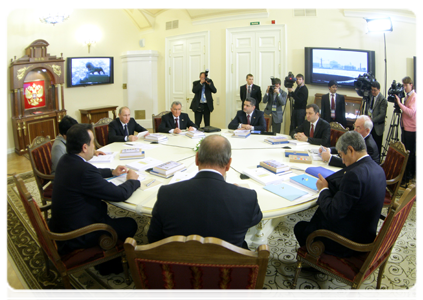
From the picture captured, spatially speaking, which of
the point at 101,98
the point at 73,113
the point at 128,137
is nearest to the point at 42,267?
the point at 128,137

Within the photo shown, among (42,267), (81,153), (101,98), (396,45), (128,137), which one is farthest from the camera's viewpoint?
(101,98)

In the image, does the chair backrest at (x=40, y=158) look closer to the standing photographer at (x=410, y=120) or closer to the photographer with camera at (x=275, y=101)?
the photographer with camera at (x=275, y=101)

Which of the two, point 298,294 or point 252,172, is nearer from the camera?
point 298,294

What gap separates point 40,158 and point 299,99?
190 inches

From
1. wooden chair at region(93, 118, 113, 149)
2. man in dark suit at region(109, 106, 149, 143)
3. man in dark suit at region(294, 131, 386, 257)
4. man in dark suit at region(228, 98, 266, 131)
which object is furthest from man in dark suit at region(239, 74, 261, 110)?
man in dark suit at region(294, 131, 386, 257)

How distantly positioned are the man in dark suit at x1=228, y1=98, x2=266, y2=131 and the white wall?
7.50ft

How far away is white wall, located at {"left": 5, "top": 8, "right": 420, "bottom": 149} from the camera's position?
6.02m

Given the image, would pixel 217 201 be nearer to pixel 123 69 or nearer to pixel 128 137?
pixel 128 137

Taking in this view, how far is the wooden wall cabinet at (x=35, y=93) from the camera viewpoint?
6.11 m

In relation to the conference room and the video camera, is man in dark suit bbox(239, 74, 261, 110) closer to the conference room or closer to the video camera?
the conference room

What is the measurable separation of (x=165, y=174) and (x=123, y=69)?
21.6 ft

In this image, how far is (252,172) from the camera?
292 centimetres

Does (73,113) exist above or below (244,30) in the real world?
below

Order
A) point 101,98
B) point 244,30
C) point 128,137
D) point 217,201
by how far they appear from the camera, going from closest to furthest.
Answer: point 217,201 → point 128,137 → point 244,30 → point 101,98
